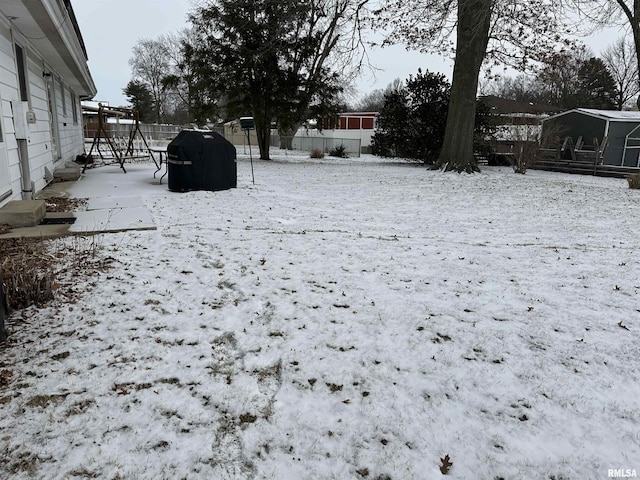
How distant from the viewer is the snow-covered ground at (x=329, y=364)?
1796 millimetres

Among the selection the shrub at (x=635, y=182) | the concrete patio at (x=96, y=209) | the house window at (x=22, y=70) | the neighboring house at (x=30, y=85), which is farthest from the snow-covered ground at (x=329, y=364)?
the shrub at (x=635, y=182)

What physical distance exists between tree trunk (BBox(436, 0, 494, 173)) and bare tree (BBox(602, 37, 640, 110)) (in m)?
31.6

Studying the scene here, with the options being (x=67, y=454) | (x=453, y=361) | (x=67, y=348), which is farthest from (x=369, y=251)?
(x=67, y=454)

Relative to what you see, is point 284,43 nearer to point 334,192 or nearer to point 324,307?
point 334,192

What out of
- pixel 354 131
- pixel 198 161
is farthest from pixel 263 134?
pixel 354 131

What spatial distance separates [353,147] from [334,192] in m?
17.3

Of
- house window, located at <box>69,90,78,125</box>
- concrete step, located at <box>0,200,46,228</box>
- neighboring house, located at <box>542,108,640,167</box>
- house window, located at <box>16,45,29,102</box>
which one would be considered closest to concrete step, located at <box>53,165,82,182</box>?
house window, located at <box>16,45,29,102</box>

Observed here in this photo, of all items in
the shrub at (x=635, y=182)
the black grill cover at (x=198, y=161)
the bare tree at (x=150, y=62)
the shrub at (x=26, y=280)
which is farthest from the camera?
the bare tree at (x=150, y=62)

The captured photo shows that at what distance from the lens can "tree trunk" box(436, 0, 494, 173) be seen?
12383 mm

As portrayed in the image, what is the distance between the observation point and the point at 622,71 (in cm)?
3703

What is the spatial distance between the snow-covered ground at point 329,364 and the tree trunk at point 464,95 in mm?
8918

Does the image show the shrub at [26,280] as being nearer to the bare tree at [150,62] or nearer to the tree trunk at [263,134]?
the tree trunk at [263,134]

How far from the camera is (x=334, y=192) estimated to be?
30.2 feet

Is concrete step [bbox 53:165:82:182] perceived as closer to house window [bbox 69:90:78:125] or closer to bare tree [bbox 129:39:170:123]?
house window [bbox 69:90:78:125]
